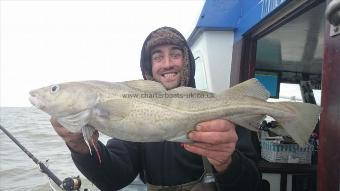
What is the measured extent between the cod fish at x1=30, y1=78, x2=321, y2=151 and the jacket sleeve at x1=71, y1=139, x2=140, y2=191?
2.27 feet

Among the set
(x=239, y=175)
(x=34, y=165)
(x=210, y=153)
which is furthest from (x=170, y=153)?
(x=34, y=165)

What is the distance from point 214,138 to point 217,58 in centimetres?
361

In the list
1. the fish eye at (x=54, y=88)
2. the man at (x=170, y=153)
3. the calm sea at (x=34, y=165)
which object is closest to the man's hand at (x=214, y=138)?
the man at (x=170, y=153)

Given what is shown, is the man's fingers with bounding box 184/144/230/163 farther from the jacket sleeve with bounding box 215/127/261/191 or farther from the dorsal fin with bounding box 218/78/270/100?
the dorsal fin with bounding box 218/78/270/100

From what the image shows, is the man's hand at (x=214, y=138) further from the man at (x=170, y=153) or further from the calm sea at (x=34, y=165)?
the calm sea at (x=34, y=165)

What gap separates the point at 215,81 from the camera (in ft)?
20.0

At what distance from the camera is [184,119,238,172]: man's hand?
8.52 feet

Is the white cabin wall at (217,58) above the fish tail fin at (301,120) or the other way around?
above

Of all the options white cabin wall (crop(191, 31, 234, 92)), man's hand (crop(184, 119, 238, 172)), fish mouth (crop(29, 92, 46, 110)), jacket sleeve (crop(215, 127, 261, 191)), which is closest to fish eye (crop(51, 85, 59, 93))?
fish mouth (crop(29, 92, 46, 110))

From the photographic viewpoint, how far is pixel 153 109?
255 centimetres

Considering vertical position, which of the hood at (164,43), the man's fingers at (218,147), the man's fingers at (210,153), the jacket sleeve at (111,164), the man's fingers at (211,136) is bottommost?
the jacket sleeve at (111,164)

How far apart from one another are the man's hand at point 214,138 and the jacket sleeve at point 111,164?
3.16 ft

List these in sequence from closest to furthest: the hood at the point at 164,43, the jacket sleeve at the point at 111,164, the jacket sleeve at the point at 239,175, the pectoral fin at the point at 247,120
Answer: the pectoral fin at the point at 247,120 < the jacket sleeve at the point at 239,175 < the jacket sleeve at the point at 111,164 < the hood at the point at 164,43

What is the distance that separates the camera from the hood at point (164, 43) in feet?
13.7
